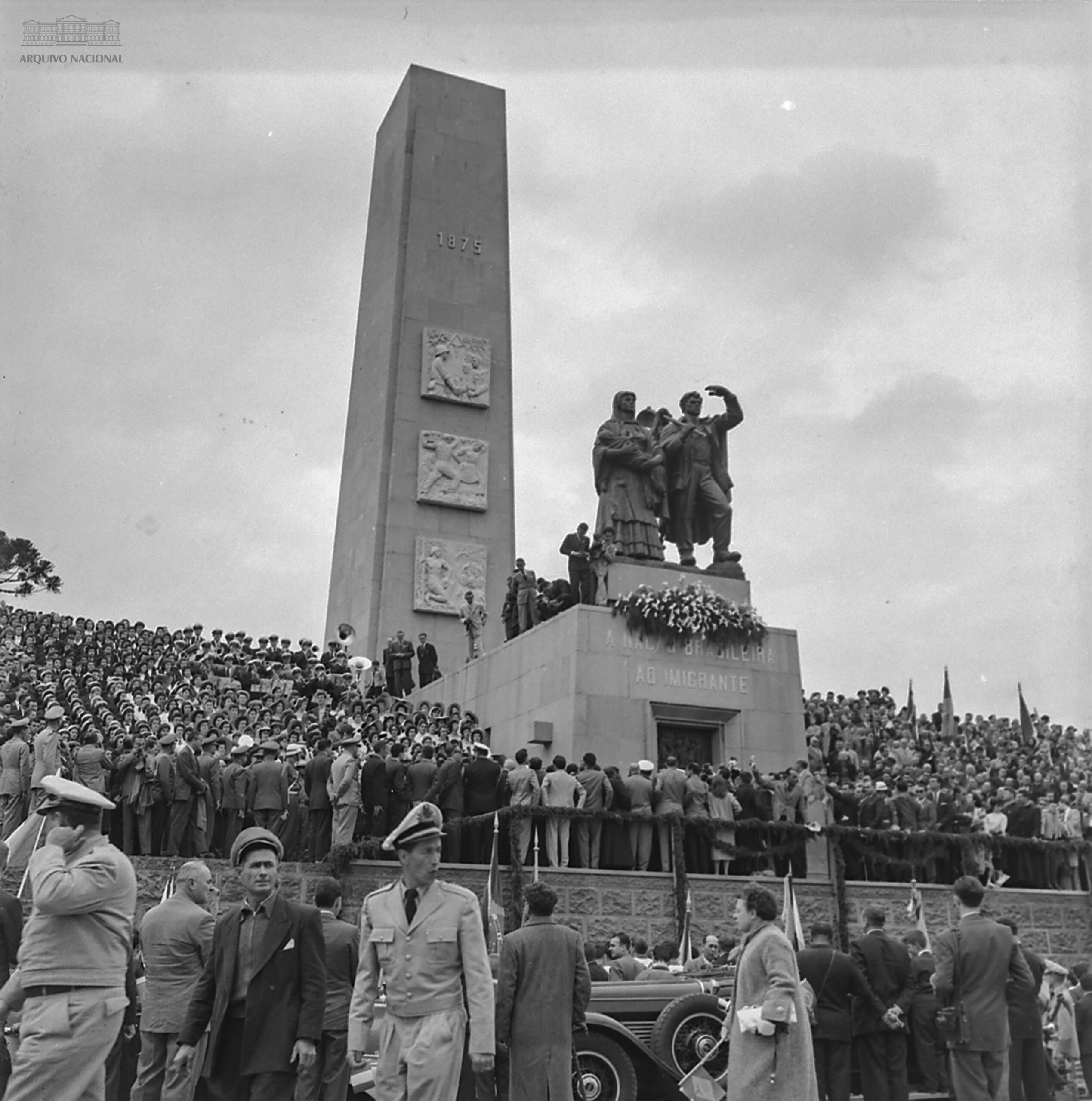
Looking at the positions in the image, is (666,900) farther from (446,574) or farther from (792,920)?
(446,574)

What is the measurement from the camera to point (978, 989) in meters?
8.45

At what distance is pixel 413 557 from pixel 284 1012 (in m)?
22.5

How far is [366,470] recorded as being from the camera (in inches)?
1176

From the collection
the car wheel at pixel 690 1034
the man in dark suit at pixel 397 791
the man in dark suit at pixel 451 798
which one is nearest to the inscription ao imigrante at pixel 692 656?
the man in dark suit at pixel 451 798

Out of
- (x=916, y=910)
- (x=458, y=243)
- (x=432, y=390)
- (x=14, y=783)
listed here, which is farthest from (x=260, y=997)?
(x=458, y=243)

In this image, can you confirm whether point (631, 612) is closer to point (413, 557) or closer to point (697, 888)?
point (697, 888)

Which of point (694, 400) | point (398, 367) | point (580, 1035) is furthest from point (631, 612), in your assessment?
point (398, 367)

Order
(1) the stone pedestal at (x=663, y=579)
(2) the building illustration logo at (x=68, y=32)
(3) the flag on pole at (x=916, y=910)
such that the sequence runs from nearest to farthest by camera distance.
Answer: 1. (2) the building illustration logo at (x=68, y=32)
2. (3) the flag on pole at (x=916, y=910)
3. (1) the stone pedestal at (x=663, y=579)

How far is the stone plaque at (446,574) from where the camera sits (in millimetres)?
28703

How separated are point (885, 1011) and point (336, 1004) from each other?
3743mm

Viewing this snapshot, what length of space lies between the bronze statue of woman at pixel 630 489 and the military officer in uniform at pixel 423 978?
14002mm

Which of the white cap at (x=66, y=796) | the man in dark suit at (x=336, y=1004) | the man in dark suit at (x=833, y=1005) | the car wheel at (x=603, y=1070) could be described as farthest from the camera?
the man in dark suit at (x=833, y=1005)

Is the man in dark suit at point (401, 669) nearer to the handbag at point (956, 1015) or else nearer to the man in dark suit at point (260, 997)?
the handbag at point (956, 1015)

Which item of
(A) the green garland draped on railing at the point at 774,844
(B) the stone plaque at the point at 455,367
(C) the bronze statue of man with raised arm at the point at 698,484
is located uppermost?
(B) the stone plaque at the point at 455,367
